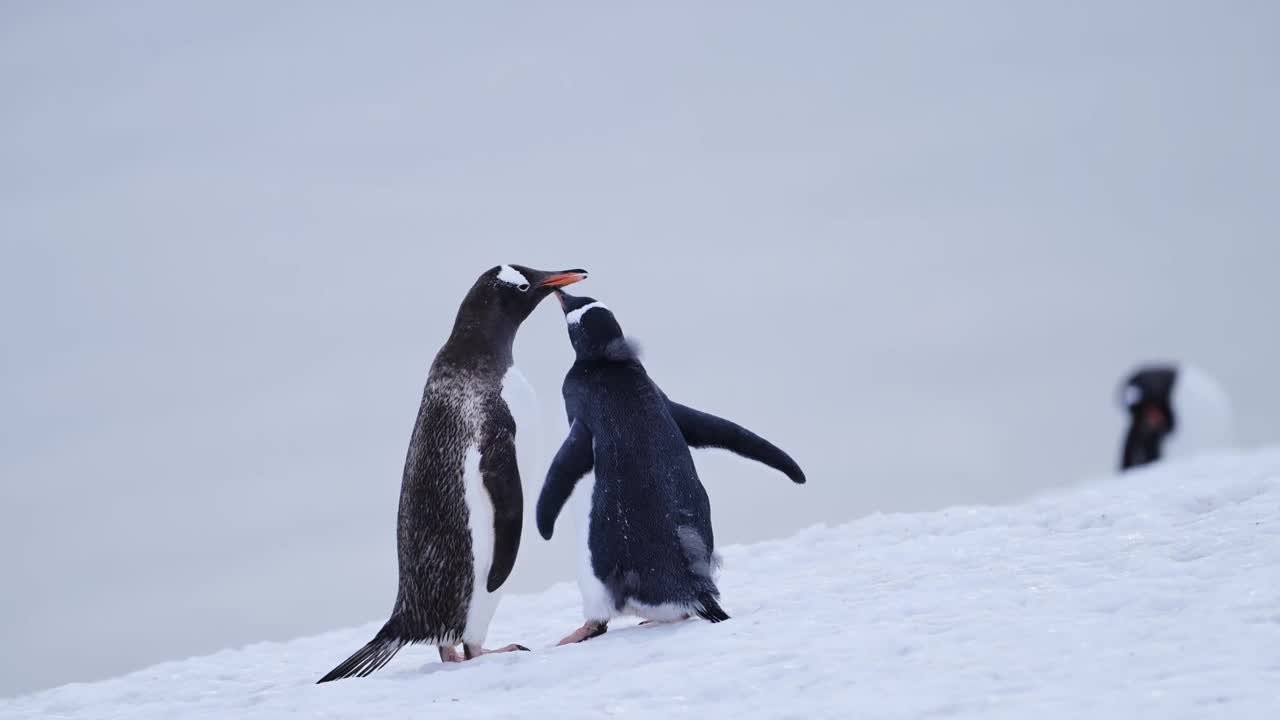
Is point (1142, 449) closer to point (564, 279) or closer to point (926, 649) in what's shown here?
point (564, 279)

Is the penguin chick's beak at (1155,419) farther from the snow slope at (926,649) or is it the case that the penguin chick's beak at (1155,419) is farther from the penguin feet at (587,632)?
the penguin feet at (587,632)

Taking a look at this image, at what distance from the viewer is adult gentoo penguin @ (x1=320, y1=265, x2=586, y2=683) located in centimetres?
535

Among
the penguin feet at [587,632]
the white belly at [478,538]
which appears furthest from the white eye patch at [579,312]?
the penguin feet at [587,632]

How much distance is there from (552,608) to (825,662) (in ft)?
11.8

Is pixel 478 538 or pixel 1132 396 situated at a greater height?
pixel 1132 396

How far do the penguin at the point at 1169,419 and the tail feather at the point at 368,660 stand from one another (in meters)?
11.7

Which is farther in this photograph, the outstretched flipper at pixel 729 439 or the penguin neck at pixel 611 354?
the outstretched flipper at pixel 729 439

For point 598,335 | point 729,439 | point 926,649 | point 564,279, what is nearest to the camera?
point 926,649

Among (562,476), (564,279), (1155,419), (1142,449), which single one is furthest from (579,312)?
(1155,419)

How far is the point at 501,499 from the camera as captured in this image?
5.35 metres

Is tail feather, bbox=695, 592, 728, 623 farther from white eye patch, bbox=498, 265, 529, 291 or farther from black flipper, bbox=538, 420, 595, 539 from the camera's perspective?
white eye patch, bbox=498, 265, 529, 291

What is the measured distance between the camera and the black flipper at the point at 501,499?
536 centimetres

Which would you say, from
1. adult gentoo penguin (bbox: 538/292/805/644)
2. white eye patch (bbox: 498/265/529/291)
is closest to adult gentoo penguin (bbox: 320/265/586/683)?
adult gentoo penguin (bbox: 538/292/805/644)

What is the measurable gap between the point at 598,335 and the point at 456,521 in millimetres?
994
